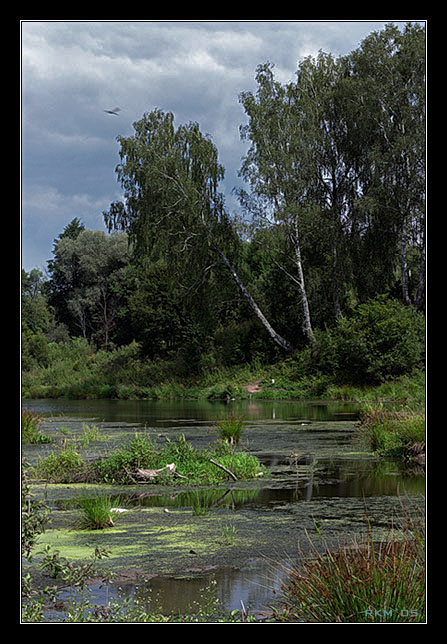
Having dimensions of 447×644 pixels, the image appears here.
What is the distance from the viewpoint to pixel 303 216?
34438 mm

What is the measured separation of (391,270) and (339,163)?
5641 millimetres

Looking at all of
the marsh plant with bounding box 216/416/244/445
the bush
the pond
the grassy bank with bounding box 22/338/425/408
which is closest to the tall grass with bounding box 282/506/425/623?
the pond

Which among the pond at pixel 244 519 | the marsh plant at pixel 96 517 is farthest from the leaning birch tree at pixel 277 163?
the marsh plant at pixel 96 517

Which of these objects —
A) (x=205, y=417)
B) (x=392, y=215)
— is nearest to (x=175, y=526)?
(x=205, y=417)

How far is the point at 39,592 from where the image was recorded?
225 inches

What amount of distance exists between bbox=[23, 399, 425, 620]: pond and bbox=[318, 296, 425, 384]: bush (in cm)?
1350

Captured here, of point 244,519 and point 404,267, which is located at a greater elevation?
point 404,267

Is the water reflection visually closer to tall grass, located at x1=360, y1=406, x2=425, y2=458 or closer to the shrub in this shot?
tall grass, located at x1=360, y1=406, x2=425, y2=458

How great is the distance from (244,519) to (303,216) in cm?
2715

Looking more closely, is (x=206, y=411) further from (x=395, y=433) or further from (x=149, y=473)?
(x=149, y=473)

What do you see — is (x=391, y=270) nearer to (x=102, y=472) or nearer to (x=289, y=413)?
(x=289, y=413)

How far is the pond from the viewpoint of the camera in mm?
5883

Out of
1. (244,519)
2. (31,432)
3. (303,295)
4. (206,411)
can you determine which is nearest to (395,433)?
(244,519)

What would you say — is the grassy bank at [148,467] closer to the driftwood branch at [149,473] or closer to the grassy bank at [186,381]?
the driftwood branch at [149,473]
